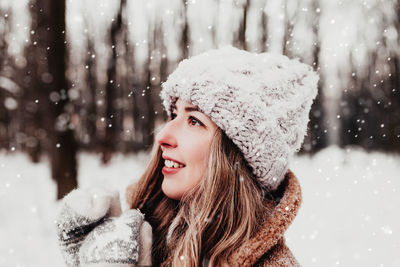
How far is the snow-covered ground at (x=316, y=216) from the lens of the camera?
5258 mm

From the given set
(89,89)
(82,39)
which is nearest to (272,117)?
(82,39)

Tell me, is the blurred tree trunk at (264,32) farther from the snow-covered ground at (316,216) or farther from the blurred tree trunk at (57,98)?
the blurred tree trunk at (57,98)

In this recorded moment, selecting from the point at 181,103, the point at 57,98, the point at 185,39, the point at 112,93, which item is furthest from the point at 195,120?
the point at 112,93

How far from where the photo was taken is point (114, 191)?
5.74ft

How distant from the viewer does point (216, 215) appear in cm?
166

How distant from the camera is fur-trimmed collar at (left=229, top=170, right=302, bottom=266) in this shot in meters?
1.49

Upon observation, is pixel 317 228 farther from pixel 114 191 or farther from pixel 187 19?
pixel 114 191

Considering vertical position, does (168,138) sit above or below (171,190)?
above

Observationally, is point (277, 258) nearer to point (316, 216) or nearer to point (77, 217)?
point (77, 217)

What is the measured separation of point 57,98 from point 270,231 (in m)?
4.79

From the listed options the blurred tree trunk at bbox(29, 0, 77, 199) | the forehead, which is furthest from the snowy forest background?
the forehead

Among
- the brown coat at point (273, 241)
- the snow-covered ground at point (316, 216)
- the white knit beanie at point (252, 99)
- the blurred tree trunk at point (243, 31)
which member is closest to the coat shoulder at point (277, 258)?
the brown coat at point (273, 241)

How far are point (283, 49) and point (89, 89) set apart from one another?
9947mm

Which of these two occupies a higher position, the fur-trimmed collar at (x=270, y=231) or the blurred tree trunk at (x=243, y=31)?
the blurred tree trunk at (x=243, y=31)
